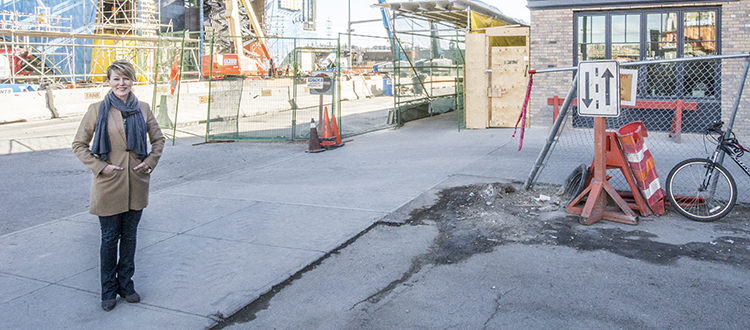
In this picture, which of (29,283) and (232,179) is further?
(232,179)

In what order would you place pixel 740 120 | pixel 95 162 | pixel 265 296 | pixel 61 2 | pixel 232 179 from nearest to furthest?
pixel 95 162 → pixel 265 296 → pixel 232 179 → pixel 740 120 → pixel 61 2

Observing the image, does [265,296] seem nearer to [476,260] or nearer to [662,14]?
[476,260]

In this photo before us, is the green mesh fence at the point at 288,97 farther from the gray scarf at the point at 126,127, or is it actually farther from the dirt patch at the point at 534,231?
the gray scarf at the point at 126,127

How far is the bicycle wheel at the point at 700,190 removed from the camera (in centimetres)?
642

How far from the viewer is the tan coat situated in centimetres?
437

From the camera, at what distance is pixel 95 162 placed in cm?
433

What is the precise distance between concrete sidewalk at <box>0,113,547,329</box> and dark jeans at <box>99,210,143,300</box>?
0.49ft

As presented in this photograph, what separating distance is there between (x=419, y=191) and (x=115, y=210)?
4.50 metres

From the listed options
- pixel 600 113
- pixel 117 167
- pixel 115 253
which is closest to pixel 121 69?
pixel 117 167

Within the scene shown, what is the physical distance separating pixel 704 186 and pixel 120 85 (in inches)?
231

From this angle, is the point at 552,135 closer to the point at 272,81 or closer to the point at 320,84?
the point at 320,84

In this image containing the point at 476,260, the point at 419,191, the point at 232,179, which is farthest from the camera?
the point at 232,179

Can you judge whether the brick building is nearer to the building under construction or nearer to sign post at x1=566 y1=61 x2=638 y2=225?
sign post at x1=566 y1=61 x2=638 y2=225

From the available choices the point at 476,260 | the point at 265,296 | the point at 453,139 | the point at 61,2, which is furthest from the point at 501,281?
the point at 61,2
